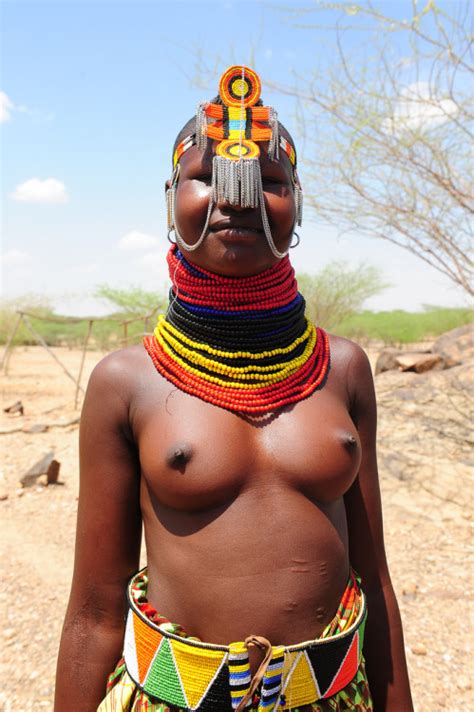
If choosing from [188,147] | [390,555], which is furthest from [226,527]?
[390,555]

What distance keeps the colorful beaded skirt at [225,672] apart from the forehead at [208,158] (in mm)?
1017

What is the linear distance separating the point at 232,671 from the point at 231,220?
0.95 m

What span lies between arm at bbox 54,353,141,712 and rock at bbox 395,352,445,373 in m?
9.73

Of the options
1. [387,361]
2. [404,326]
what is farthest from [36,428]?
[404,326]

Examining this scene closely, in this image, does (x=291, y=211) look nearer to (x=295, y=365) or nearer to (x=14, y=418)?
(x=295, y=365)

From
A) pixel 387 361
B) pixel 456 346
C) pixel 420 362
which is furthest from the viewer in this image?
pixel 456 346

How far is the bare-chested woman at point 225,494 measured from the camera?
1.23 meters

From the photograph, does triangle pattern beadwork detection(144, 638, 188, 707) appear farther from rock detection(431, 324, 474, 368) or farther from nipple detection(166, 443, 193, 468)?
rock detection(431, 324, 474, 368)

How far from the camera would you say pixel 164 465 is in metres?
1.23

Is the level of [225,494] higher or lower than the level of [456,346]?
lower

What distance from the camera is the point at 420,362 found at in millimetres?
10484

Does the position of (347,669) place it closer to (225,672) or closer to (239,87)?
(225,672)

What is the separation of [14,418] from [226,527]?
945cm

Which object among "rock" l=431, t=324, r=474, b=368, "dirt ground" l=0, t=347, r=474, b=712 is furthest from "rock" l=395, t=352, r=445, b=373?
"dirt ground" l=0, t=347, r=474, b=712
